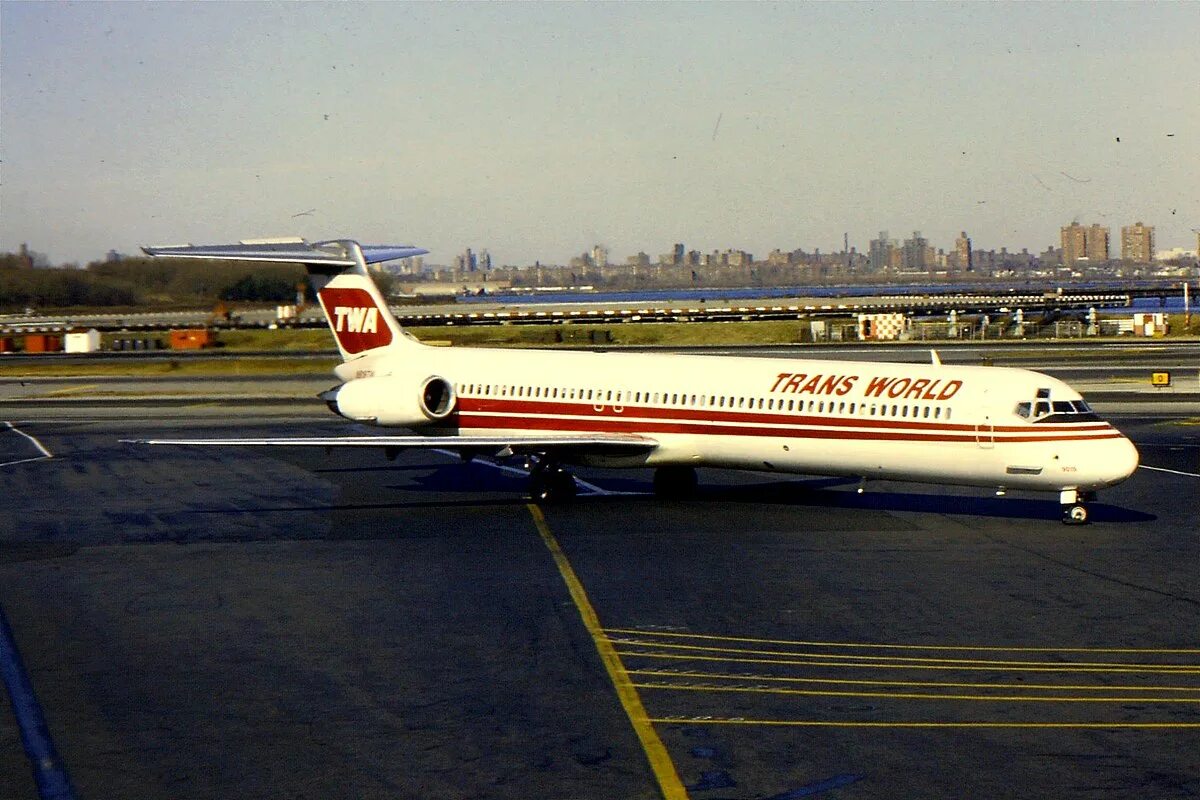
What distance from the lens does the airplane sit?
25812 mm

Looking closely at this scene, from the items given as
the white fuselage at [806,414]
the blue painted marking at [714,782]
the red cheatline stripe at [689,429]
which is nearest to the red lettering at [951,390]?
the white fuselage at [806,414]

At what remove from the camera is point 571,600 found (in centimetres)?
2014

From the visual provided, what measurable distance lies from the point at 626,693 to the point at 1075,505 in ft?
44.9

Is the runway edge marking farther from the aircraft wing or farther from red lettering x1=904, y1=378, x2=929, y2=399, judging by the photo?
red lettering x1=904, y1=378, x2=929, y2=399

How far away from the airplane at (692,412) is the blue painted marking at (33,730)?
10.6 m

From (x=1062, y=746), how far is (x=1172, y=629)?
223 inches

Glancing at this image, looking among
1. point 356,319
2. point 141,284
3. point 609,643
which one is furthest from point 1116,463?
point 141,284

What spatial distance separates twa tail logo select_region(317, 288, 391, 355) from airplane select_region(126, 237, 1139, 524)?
0.03m

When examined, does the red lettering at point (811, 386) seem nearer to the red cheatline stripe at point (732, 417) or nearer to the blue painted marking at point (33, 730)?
the red cheatline stripe at point (732, 417)

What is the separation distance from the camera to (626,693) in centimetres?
1526

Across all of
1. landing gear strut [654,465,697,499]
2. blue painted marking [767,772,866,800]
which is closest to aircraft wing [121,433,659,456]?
landing gear strut [654,465,697,499]

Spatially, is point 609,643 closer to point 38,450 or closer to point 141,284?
point 38,450

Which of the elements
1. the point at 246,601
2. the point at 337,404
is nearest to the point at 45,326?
the point at 337,404

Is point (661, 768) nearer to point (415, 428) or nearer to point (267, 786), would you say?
point (267, 786)
